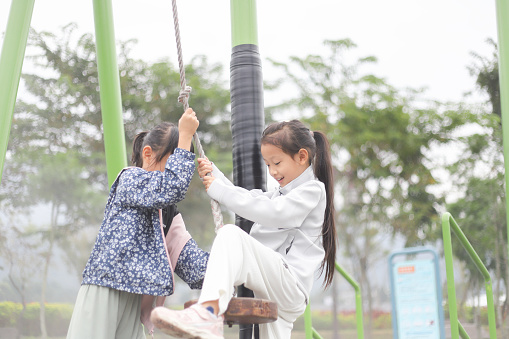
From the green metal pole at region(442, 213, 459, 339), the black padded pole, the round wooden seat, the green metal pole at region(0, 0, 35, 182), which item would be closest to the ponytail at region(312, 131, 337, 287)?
the black padded pole

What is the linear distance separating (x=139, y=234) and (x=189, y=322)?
72 centimetres

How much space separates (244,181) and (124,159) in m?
1.15

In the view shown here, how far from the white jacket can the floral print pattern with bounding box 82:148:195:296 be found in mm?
213

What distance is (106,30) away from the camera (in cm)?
378

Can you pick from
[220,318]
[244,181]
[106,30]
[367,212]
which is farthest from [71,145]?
[220,318]

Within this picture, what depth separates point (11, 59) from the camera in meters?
3.14

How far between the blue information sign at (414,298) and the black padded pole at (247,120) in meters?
3.13

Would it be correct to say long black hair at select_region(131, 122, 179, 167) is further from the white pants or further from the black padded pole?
the white pants

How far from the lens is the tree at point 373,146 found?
12961mm

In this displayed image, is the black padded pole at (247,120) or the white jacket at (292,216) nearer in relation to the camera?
the white jacket at (292,216)

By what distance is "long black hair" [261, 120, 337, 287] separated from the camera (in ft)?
8.71

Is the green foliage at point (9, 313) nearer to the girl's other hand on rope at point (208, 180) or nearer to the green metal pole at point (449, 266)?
the green metal pole at point (449, 266)

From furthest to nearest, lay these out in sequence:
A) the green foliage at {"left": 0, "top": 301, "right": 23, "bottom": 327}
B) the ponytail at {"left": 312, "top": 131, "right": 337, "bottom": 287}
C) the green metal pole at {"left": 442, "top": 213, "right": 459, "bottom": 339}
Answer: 1. the green foliage at {"left": 0, "top": 301, "right": 23, "bottom": 327}
2. the green metal pole at {"left": 442, "top": 213, "right": 459, "bottom": 339}
3. the ponytail at {"left": 312, "top": 131, "right": 337, "bottom": 287}

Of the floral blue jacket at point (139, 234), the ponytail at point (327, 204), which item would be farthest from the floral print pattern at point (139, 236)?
the ponytail at point (327, 204)
